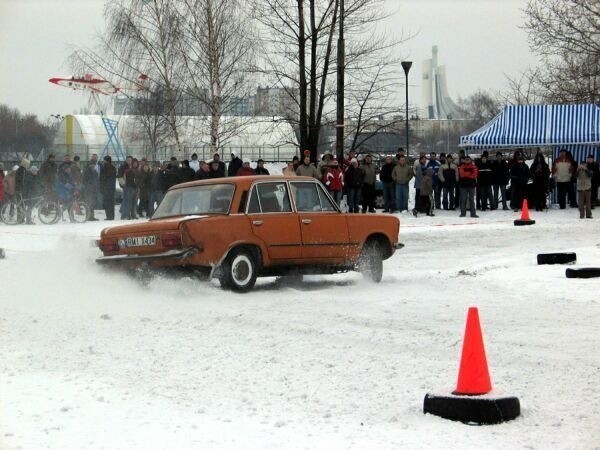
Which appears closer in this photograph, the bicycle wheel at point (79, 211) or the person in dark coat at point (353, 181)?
the bicycle wheel at point (79, 211)

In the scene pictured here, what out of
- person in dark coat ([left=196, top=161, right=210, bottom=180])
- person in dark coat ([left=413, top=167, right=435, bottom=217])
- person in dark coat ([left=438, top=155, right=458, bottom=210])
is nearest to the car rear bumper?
person in dark coat ([left=196, top=161, right=210, bottom=180])

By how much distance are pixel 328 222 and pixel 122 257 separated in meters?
2.74

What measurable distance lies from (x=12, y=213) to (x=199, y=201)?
1373 cm

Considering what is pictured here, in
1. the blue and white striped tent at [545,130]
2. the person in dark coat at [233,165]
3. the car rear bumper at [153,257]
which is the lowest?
the car rear bumper at [153,257]

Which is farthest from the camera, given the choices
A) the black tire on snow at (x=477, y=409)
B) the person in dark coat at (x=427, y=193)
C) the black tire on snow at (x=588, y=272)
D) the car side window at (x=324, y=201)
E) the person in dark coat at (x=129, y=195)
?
the person in dark coat at (x=427, y=193)

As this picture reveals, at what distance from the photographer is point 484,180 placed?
29.0 m

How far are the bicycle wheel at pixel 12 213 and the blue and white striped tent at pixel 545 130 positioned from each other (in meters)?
12.9

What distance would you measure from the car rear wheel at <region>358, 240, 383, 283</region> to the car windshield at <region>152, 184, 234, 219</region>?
2.18 meters

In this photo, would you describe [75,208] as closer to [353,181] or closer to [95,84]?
[353,181]

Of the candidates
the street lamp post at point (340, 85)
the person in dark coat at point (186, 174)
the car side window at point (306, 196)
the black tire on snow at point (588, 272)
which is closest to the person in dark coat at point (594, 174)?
the street lamp post at point (340, 85)

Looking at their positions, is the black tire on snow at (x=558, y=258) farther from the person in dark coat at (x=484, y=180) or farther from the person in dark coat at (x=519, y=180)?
the person in dark coat at (x=519, y=180)

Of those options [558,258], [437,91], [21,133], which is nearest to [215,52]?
[558,258]

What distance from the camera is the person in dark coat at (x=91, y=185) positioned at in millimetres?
26703

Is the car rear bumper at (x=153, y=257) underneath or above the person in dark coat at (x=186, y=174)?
underneath
